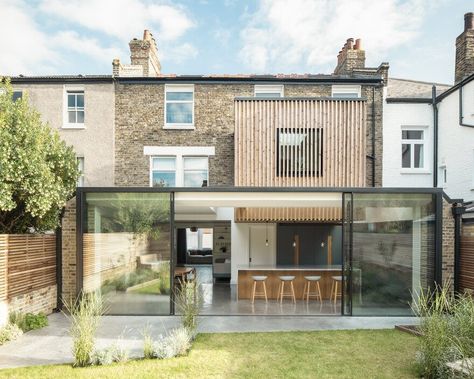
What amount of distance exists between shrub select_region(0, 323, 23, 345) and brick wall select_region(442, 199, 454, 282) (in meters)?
11.3

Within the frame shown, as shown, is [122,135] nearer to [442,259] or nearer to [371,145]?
[371,145]

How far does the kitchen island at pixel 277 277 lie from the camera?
12.6 metres

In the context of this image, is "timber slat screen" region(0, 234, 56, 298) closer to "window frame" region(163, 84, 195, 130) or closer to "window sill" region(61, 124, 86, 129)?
"window sill" region(61, 124, 86, 129)

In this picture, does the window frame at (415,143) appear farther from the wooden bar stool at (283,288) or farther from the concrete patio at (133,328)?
the concrete patio at (133,328)

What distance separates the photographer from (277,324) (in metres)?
9.31

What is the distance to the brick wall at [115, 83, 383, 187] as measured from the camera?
14.8m

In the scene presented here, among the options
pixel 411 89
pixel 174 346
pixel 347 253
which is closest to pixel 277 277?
pixel 347 253

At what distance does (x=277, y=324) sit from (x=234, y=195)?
375 cm

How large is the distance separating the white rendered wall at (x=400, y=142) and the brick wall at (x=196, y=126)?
33cm

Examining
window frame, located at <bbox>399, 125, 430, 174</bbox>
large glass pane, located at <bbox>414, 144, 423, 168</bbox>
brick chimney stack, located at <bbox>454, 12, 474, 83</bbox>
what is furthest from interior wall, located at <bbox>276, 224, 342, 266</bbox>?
brick chimney stack, located at <bbox>454, 12, 474, 83</bbox>

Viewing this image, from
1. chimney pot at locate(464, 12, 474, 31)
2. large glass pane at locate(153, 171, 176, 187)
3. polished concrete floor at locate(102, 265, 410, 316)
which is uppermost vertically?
chimney pot at locate(464, 12, 474, 31)

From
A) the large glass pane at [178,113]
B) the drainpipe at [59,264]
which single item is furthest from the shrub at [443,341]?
the large glass pane at [178,113]

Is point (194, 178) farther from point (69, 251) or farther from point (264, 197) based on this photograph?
point (69, 251)

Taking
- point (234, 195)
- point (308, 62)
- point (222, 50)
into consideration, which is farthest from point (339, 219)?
point (222, 50)
